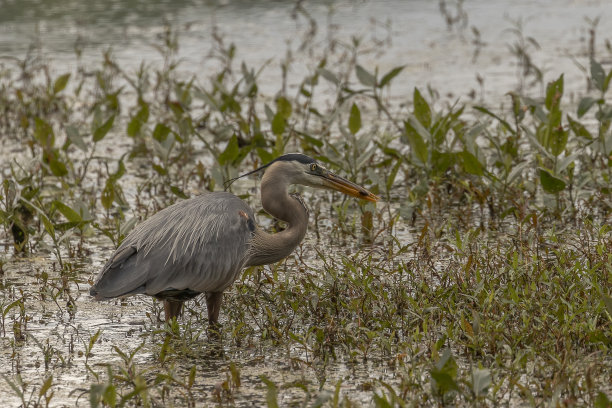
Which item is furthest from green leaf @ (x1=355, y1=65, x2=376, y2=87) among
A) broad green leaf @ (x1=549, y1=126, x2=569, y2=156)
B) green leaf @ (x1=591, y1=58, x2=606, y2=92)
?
broad green leaf @ (x1=549, y1=126, x2=569, y2=156)

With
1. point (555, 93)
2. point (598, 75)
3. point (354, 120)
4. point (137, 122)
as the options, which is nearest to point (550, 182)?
point (555, 93)

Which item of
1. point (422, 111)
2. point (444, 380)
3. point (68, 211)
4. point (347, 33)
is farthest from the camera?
point (347, 33)

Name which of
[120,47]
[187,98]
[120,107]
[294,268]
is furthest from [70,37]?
[294,268]

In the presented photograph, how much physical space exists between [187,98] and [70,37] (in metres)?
4.24

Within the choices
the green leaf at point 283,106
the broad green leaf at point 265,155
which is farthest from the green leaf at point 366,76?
the broad green leaf at point 265,155

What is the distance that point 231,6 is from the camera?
42.3 ft

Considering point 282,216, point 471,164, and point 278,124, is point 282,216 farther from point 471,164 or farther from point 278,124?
point 278,124

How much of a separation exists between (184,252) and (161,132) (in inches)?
104

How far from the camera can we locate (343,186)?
5246 millimetres

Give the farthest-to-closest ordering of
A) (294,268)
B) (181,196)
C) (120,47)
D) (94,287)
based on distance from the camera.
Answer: (120,47)
(181,196)
(294,268)
(94,287)

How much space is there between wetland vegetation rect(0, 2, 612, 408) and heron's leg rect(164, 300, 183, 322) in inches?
4.5

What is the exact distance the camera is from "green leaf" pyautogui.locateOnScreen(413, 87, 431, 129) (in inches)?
253

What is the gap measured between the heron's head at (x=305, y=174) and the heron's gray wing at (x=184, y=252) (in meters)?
0.28

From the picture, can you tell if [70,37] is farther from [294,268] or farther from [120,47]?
[294,268]
